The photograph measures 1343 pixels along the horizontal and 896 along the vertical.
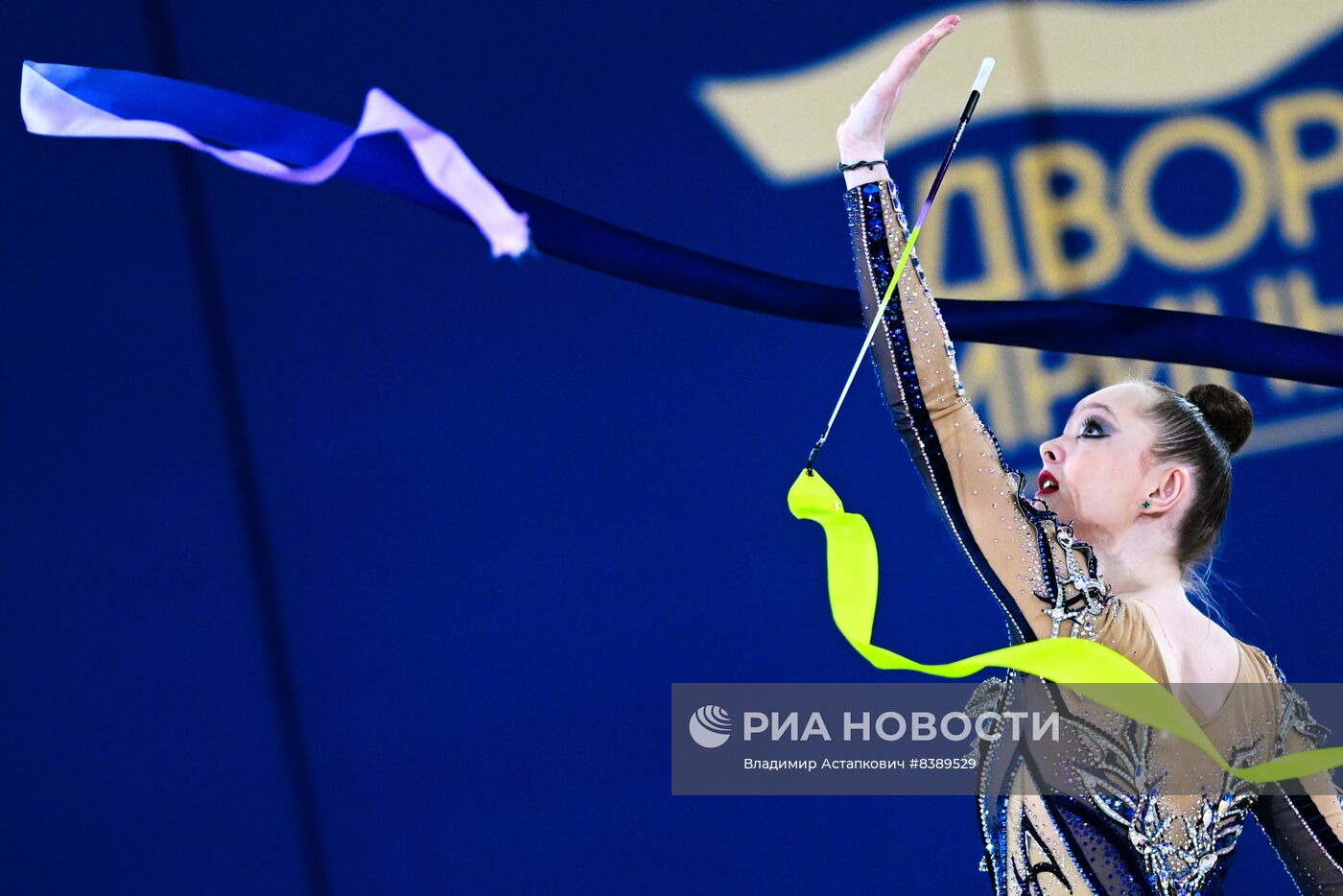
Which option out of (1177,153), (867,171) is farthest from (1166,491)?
(1177,153)

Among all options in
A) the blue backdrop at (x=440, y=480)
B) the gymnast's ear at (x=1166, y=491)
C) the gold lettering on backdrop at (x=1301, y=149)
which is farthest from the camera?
the blue backdrop at (x=440, y=480)

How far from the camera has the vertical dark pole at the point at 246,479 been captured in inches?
102

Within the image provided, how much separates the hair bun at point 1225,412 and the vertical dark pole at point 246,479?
1725 mm

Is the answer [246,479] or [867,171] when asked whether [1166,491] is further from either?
[246,479]

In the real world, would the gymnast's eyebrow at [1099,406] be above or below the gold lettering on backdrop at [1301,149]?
below

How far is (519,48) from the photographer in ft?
8.48

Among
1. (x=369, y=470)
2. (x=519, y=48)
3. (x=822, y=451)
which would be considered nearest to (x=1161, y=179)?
(x=822, y=451)

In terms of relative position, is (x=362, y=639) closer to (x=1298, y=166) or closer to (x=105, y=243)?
(x=105, y=243)

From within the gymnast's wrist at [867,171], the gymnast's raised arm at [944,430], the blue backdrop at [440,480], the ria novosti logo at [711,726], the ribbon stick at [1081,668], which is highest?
the blue backdrop at [440,480]

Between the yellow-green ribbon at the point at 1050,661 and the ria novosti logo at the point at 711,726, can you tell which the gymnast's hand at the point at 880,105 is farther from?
the ria novosti logo at the point at 711,726

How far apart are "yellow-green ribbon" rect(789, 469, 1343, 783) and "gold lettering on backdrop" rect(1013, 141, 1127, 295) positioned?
1.13 meters

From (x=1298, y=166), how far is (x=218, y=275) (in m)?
1.99

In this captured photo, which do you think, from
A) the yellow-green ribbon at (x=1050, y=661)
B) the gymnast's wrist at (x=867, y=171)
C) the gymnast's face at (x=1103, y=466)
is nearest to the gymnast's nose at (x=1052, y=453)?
the gymnast's face at (x=1103, y=466)

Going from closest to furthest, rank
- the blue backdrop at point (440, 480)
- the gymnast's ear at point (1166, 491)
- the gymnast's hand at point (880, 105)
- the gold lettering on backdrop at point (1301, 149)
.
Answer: the gymnast's hand at point (880, 105), the gymnast's ear at point (1166, 491), the gold lettering on backdrop at point (1301, 149), the blue backdrop at point (440, 480)
